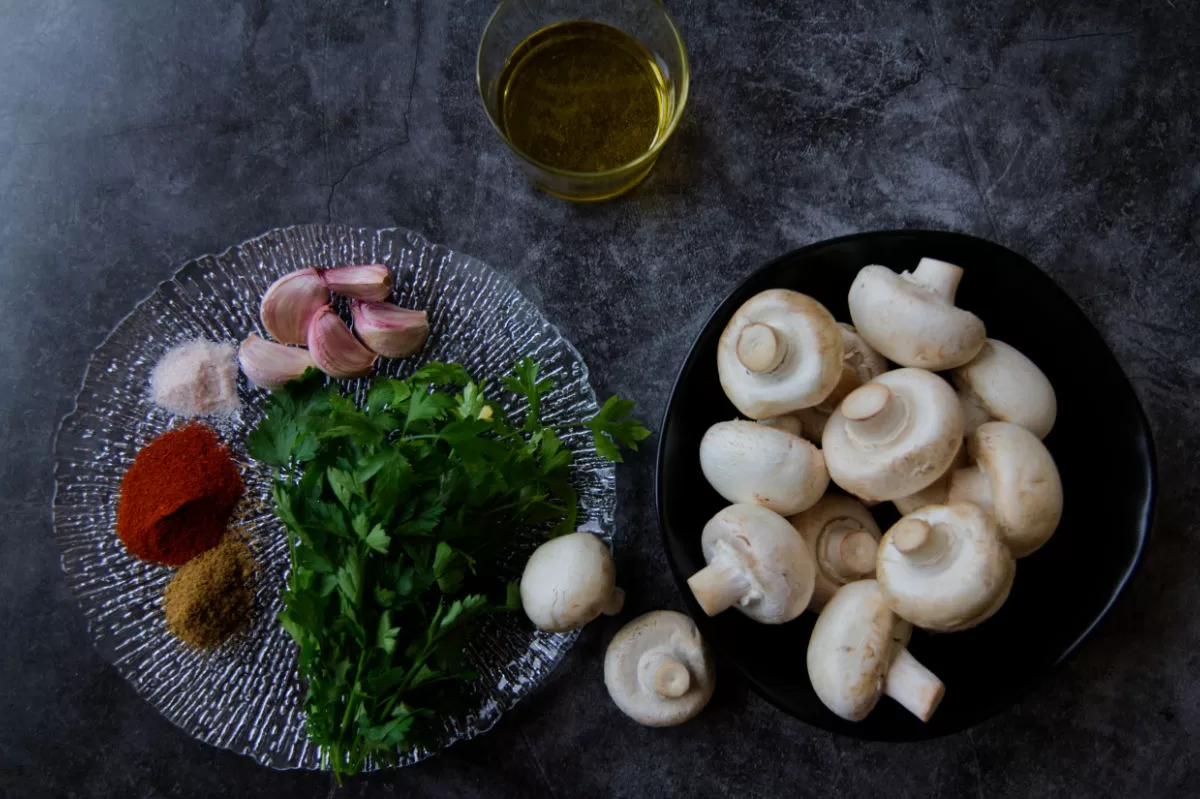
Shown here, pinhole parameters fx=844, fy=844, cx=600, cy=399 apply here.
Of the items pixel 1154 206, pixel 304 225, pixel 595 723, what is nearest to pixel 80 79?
pixel 304 225

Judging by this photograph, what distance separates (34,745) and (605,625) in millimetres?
810

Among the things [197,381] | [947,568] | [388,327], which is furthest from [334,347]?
[947,568]

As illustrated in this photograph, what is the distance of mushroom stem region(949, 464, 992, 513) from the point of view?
35.7 inches

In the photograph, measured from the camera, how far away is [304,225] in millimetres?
1162

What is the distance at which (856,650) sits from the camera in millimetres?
883

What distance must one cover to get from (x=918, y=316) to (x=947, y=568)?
27cm

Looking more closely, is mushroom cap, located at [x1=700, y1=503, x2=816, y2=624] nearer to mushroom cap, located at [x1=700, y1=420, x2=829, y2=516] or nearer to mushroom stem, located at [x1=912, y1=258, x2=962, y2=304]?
mushroom cap, located at [x1=700, y1=420, x2=829, y2=516]

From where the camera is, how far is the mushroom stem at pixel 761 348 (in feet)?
2.87

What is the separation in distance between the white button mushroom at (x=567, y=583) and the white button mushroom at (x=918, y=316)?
411 mm

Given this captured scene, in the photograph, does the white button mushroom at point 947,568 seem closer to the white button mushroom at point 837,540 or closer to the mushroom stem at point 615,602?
the white button mushroom at point 837,540

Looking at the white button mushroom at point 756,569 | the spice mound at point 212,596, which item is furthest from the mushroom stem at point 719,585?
the spice mound at point 212,596

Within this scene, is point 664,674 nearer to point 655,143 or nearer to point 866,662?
point 866,662

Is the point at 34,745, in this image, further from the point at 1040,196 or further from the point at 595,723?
the point at 1040,196

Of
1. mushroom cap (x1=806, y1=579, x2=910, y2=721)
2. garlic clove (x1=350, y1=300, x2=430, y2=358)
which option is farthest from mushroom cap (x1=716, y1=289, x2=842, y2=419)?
garlic clove (x1=350, y1=300, x2=430, y2=358)
